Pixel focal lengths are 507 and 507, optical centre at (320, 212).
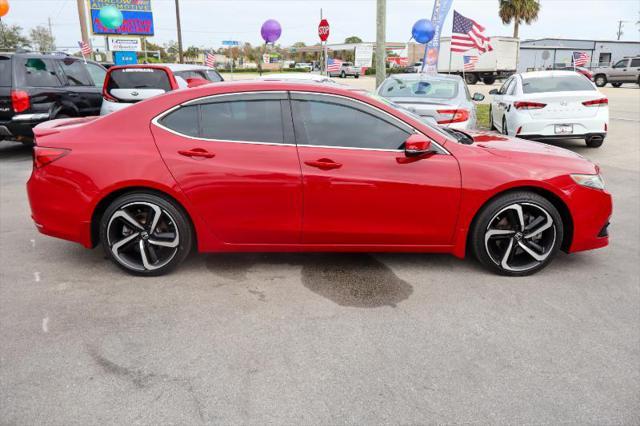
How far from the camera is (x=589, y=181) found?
412cm

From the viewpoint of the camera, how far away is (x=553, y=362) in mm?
2936

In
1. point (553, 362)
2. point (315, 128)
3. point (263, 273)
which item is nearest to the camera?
point (553, 362)

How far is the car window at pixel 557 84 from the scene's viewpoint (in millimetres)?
9523

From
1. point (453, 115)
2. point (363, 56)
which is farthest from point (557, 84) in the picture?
point (363, 56)

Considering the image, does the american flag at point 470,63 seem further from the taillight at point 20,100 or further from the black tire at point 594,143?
the taillight at point 20,100

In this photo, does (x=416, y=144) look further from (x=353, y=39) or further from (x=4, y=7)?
(x=353, y=39)

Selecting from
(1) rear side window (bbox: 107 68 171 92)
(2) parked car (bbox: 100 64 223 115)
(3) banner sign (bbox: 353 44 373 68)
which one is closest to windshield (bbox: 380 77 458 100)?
(2) parked car (bbox: 100 64 223 115)

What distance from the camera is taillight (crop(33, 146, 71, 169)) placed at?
4.00 metres

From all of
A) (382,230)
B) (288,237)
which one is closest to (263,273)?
(288,237)

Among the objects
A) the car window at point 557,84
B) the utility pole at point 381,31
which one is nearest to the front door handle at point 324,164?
the car window at point 557,84

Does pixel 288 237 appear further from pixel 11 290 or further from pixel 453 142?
pixel 11 290

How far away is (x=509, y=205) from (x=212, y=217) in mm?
2355

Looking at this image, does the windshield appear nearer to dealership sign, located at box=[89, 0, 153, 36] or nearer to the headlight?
the headlight

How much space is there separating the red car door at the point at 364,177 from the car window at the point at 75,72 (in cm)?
748
